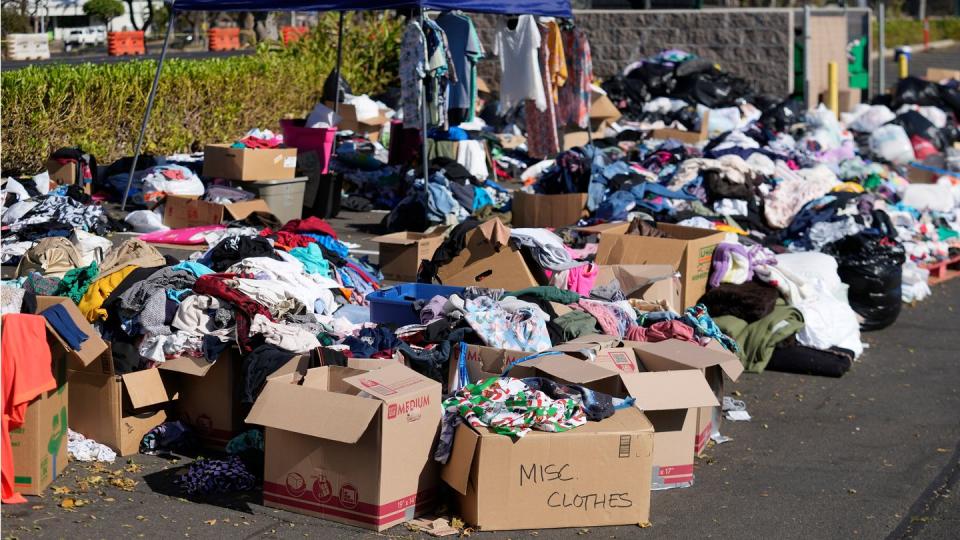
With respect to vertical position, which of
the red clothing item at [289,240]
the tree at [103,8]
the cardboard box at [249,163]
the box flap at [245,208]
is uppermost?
the tree at [103,8]

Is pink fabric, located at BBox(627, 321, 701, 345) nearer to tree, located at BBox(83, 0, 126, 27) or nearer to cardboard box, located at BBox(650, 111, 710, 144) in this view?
cardboard box, located at BBox(650, 111, 710, 144)

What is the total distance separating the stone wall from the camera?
21516mm

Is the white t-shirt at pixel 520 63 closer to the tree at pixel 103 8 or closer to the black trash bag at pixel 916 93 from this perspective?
the black trash bag at pixel 916 93

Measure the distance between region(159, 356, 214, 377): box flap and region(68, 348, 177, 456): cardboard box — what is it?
10cm

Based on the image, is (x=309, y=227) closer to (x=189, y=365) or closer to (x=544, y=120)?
(x=189, y=365)

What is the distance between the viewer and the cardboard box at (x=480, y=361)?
6.39m

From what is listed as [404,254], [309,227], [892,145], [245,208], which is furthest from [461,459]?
[892,145]

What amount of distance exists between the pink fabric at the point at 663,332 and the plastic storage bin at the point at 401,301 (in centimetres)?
109

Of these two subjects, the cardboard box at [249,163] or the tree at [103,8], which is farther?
the tree at [103,8]

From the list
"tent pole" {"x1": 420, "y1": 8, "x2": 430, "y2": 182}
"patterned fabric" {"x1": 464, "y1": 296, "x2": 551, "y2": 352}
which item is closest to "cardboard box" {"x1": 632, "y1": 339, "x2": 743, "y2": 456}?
"patterned fabric" {"x1": 464, "y1": 296, "x2": 551, "y2": 352}

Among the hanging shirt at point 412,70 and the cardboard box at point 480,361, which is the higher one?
the hanging shirt at point 412,70

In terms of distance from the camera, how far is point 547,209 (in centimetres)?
1162

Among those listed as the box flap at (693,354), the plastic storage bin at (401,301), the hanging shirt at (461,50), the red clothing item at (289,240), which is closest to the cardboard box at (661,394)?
the box flap at (693,354)

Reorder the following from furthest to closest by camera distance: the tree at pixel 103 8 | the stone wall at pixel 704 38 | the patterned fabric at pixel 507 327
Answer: the tree at pixel 103 8, the stone wall at pixel 704 38, the patterned fabric at pixel 507 327
